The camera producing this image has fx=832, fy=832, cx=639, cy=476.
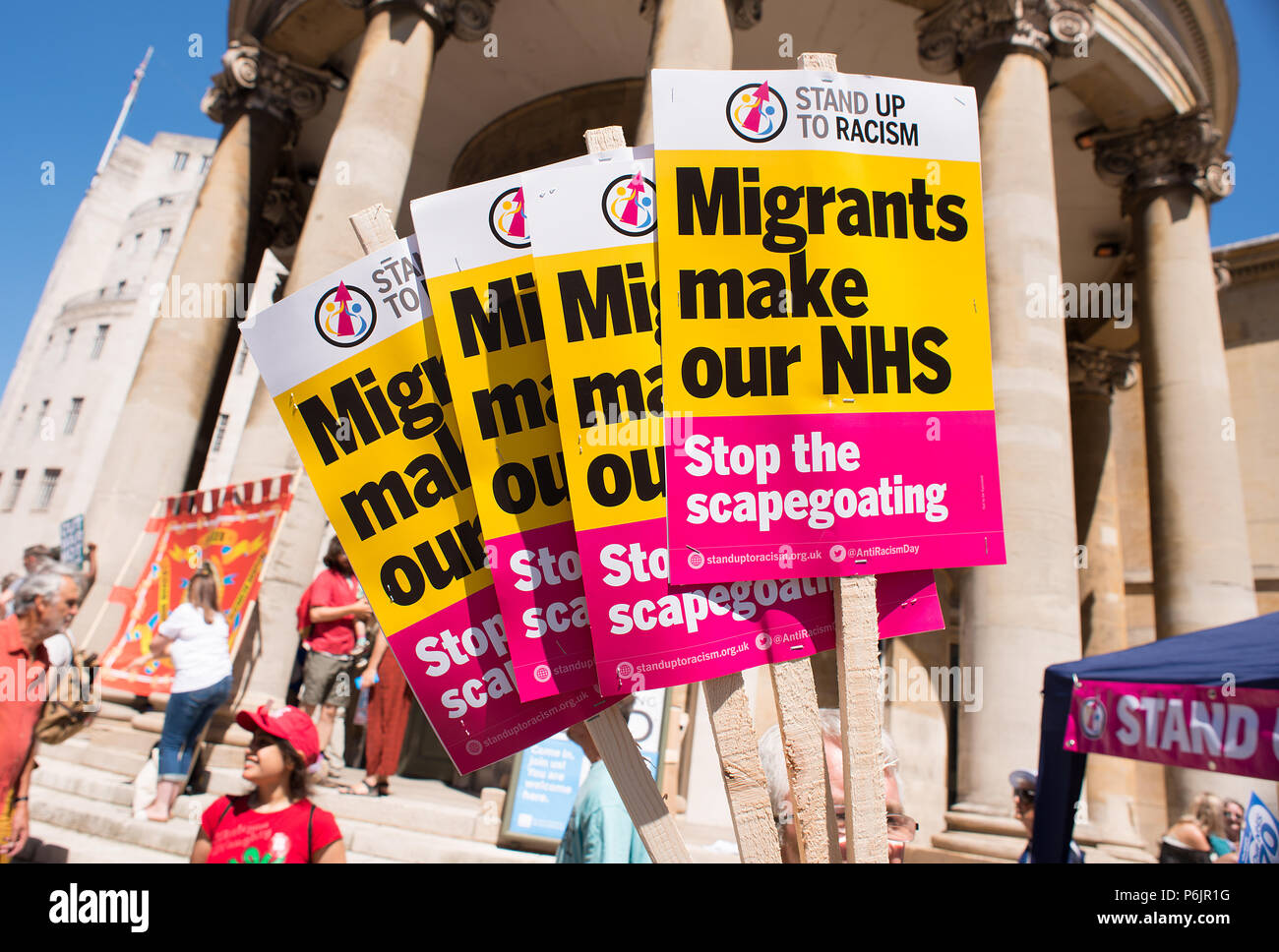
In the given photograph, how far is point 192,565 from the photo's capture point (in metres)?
8.89

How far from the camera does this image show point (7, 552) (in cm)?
4797

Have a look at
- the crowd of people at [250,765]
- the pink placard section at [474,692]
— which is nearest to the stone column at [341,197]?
the crowd of people at [250,765]

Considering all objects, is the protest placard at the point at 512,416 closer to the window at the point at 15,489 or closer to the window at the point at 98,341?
the window at the point at 15,489

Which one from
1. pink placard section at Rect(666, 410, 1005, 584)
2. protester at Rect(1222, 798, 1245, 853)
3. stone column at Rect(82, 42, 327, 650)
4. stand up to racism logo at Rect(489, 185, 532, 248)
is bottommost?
protester at Rect(1222, 798, 1245, 853)

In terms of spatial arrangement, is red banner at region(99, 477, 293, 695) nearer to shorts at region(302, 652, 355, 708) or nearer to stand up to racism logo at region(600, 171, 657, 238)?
shorts at region(302, 652, 355, 708)

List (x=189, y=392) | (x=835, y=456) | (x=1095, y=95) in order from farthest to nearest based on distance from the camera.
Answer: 1. (x=1095, y=95)
2. (x=189, y=392)
3. (x=835, y=456)

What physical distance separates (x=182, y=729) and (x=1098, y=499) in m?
17.2

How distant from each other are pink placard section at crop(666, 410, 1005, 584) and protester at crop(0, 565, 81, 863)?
346cm

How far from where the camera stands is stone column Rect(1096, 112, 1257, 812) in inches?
448

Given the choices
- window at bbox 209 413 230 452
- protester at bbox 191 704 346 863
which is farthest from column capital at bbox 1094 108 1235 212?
window at bbox 209 413 230 452
